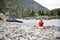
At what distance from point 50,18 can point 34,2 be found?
290 millimetres

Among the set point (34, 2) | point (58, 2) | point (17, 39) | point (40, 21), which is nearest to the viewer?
point (17, 39)

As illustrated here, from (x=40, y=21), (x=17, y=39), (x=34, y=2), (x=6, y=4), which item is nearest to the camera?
(x=17, y=39)

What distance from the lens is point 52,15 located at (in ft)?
8.36

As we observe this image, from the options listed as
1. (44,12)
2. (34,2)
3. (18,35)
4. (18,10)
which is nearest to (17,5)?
(18,10)

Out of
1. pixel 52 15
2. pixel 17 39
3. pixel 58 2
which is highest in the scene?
pixel 58 2

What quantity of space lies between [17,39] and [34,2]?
2.79 ft

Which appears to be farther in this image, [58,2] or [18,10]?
[18,10]

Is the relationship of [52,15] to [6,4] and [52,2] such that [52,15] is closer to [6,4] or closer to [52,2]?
[52,2]

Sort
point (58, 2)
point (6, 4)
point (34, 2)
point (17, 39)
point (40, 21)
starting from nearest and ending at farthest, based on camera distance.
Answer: point (17, 39), point (58, 2), point (40, 21), point (34, 2), point (6, 4)

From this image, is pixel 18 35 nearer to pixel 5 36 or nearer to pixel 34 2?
pixel 5 36

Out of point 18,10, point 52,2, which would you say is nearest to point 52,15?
point 52,2

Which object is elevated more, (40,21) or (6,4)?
(6,4)

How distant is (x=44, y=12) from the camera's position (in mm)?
2525

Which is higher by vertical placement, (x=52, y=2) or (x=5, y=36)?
(x=52, y=2)
